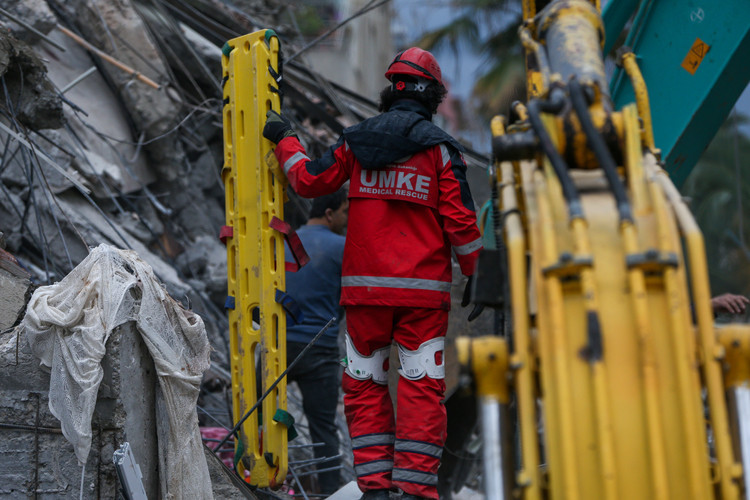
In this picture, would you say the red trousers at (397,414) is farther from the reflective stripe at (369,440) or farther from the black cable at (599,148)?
the black cable at (599,148)

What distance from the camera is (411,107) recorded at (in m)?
3.68

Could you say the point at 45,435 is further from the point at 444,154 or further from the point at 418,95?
the point at 418,95

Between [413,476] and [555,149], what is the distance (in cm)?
172

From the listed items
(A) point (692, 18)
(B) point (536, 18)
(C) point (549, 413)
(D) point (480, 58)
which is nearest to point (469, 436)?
(A) point (692, 18)

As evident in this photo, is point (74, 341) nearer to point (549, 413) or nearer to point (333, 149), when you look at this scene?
point (333, 149)

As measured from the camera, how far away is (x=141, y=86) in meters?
6.21

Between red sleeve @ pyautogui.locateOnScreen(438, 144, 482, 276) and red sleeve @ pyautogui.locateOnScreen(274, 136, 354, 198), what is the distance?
44cm

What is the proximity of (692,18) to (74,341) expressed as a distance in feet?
10.3

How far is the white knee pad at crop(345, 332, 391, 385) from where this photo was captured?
3555mm

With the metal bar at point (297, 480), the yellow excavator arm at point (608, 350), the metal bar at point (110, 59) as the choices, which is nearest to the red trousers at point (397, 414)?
the metal bar at point (297, 480)

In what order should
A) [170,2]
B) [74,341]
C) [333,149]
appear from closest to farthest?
[74,341]
[333,149]
[170,2]

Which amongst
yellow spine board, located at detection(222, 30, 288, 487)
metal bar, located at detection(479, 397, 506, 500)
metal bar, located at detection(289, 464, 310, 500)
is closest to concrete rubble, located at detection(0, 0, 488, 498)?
yellow spine board, located at detection(222, 30, 288, 487)

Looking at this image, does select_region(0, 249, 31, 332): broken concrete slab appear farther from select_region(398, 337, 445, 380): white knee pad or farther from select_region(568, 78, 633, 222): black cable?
select_region(568, 78, 633, 222): black cable

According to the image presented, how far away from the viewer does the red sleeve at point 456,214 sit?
3.56 m
